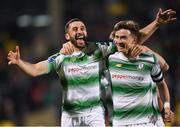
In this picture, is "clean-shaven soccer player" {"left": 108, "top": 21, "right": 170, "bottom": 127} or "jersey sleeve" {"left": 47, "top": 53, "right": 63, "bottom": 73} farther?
"jersey sleeve" {"left": 47, "top": 53, "right": 63, "bottom": 73}

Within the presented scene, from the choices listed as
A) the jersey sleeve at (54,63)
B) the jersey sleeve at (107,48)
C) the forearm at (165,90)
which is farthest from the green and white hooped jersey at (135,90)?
the jersey sleeve at (54,63)

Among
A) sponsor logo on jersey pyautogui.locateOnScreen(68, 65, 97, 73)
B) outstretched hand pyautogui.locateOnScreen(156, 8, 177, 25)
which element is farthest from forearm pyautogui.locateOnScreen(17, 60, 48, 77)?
outstretched hand pyautogui.locateOnScreen(156, 8, 177, 25)

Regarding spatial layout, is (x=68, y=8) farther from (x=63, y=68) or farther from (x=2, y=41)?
(x=63, y=68)

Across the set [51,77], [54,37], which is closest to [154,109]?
[51,77]

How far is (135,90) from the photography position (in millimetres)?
11461

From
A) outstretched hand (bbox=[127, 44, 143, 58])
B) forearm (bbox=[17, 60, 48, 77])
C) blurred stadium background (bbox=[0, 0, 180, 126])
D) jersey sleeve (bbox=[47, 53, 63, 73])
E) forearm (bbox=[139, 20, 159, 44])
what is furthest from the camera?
blurred stadium background (bbox=[0, 0, 180, 126])

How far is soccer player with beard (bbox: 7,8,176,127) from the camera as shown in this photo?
39.3ft

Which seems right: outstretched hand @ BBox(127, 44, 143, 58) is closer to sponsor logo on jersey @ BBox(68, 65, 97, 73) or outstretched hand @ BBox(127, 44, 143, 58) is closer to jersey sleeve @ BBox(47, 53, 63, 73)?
sponsor logo on jersey @ BBox(68, 65, 97, 73)

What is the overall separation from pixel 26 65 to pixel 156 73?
5.71 feet

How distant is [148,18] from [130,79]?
9512mm

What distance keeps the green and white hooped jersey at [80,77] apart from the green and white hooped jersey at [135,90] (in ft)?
1.77

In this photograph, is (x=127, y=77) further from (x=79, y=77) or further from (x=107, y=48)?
(x=79, y=77)

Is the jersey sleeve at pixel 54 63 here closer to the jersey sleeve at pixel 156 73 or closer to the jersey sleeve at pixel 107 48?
the jersey sleeve at pixel 107 48

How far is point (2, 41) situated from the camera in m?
22.6
